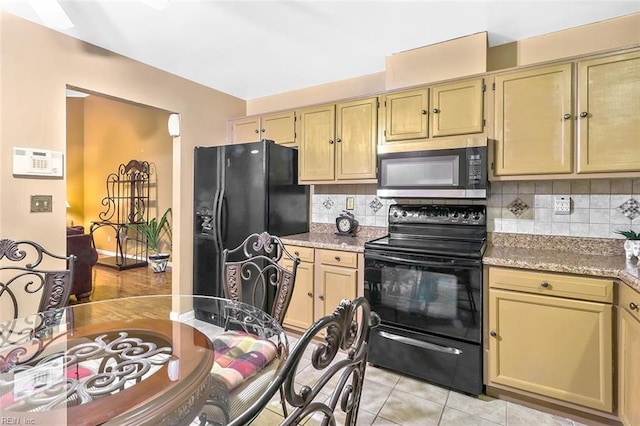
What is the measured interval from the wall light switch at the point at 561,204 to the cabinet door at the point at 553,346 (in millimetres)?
775

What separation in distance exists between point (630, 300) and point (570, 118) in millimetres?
1118

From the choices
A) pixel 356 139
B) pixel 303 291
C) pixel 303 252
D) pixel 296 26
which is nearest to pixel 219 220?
pixel 303 252

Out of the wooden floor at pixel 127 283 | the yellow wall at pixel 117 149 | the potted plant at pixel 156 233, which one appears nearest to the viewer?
the wooden floor at pixel 127 283

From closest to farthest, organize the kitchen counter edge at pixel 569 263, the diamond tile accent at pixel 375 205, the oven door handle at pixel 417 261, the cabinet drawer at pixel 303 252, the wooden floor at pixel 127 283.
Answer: the kitchen counter edge at pixel 569 263
the oven door handle at pixel 417 261
the cabinet drawer at pixel 303 252
the diamond tile accent at pixel 375 205
the wooden floor at pixel 127 283

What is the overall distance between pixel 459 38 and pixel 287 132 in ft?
5.49

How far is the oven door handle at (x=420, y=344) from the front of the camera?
6.82 feet

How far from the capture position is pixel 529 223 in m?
2.39

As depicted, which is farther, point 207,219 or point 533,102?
point 207,219

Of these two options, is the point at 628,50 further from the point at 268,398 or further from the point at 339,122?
the point at 268,398

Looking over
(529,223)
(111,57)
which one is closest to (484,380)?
(529,223)

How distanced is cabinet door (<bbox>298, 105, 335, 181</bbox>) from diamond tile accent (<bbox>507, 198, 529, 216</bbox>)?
146 centimetres

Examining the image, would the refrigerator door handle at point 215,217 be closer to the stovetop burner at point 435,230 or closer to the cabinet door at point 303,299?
the cabinet door at point 303,299

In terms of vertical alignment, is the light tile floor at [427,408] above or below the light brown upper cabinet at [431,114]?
below

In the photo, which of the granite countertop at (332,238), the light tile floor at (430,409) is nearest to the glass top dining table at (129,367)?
the light tile floor at (430,409)
